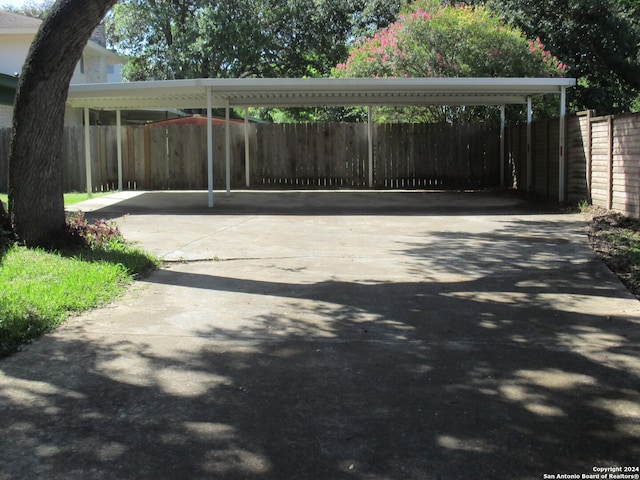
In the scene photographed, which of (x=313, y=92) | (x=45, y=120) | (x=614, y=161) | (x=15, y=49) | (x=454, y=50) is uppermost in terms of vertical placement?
(x=15, y=49)

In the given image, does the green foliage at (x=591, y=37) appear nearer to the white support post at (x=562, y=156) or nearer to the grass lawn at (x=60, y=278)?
the white support post at (x=562, y=156)

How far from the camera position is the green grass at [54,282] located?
5277 millimetres

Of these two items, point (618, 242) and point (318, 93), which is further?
point (318, 93)

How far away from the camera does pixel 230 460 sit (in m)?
3.22

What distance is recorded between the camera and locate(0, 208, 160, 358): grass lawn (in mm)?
5312

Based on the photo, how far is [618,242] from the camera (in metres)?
9.32

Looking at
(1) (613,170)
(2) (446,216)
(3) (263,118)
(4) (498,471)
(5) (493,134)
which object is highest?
(3) (263,118)

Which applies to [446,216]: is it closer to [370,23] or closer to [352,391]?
[352,391]

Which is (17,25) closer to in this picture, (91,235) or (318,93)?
(318,93)

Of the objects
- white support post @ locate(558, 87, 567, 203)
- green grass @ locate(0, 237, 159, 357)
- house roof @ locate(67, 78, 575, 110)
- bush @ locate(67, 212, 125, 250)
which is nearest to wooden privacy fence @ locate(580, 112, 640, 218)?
white support post @ locate(558, 87, 567, 203)

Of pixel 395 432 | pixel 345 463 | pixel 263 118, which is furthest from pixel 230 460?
pixel 263 118

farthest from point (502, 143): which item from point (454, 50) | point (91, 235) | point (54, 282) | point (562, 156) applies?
point (54, 282)

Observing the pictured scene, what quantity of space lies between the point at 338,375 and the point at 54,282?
137 inches

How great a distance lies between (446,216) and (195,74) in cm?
2073
